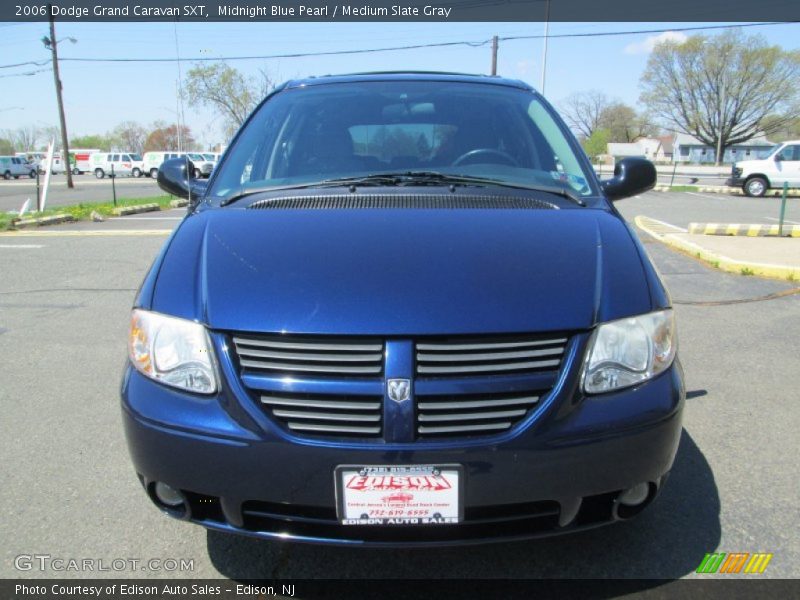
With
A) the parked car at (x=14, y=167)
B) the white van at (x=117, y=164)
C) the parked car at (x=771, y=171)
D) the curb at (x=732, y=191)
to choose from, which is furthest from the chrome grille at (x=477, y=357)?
the white van at (x=117, y=164)

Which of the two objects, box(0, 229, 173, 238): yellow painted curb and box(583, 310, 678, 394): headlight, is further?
box(0, 229, 173, 238): yellow painted curb

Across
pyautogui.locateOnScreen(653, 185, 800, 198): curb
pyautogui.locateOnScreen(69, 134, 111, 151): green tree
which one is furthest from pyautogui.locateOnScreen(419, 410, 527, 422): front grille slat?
pyautogui.locateOnScreen(69, 134, 111, 151): green tree

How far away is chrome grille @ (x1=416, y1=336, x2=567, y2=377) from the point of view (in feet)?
5.73

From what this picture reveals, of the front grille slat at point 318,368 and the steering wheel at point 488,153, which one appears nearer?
the front grille slat at point 318,368

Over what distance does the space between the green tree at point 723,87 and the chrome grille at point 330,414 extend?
63.2 m

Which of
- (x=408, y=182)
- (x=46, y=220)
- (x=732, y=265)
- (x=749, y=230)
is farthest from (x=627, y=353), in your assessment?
(x=46, y=220)

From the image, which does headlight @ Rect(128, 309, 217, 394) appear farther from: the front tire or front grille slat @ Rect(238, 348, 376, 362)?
the front tire

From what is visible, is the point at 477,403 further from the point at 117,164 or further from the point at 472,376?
the point at 117,164

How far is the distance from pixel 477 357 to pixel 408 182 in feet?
3.72

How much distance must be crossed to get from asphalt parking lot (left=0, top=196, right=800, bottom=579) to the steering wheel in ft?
5.13

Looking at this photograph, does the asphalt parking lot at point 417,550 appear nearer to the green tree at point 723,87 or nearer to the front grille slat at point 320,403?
the front grille slat at point 320,403

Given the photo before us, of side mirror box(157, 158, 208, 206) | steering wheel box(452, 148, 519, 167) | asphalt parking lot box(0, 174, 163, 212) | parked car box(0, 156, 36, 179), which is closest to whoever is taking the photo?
steering wheel box(452, 148, 519, 167)

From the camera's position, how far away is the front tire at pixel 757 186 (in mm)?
22547

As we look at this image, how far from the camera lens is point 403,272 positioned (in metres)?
1.92
